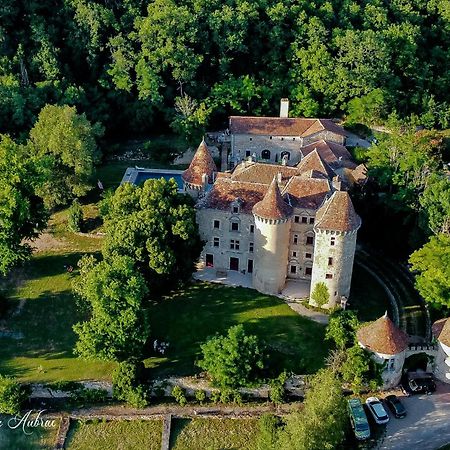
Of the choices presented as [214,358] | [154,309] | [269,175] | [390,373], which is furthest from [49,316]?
[390,373]

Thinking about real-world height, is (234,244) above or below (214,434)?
above

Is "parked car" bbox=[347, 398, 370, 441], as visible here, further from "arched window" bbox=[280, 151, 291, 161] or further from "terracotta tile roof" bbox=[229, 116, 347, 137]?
"terracotta tile roof" bbox=[229, 116, 347, 137]

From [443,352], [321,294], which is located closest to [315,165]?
[321,294]

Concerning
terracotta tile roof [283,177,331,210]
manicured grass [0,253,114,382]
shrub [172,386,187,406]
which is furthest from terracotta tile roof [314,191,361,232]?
manicured grass [0,253,114,382]

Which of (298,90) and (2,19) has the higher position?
(2,19)

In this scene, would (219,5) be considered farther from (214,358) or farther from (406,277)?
(214,358)

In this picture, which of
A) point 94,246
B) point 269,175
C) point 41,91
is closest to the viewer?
point 269,175

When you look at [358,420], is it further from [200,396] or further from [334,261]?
[334,261]
